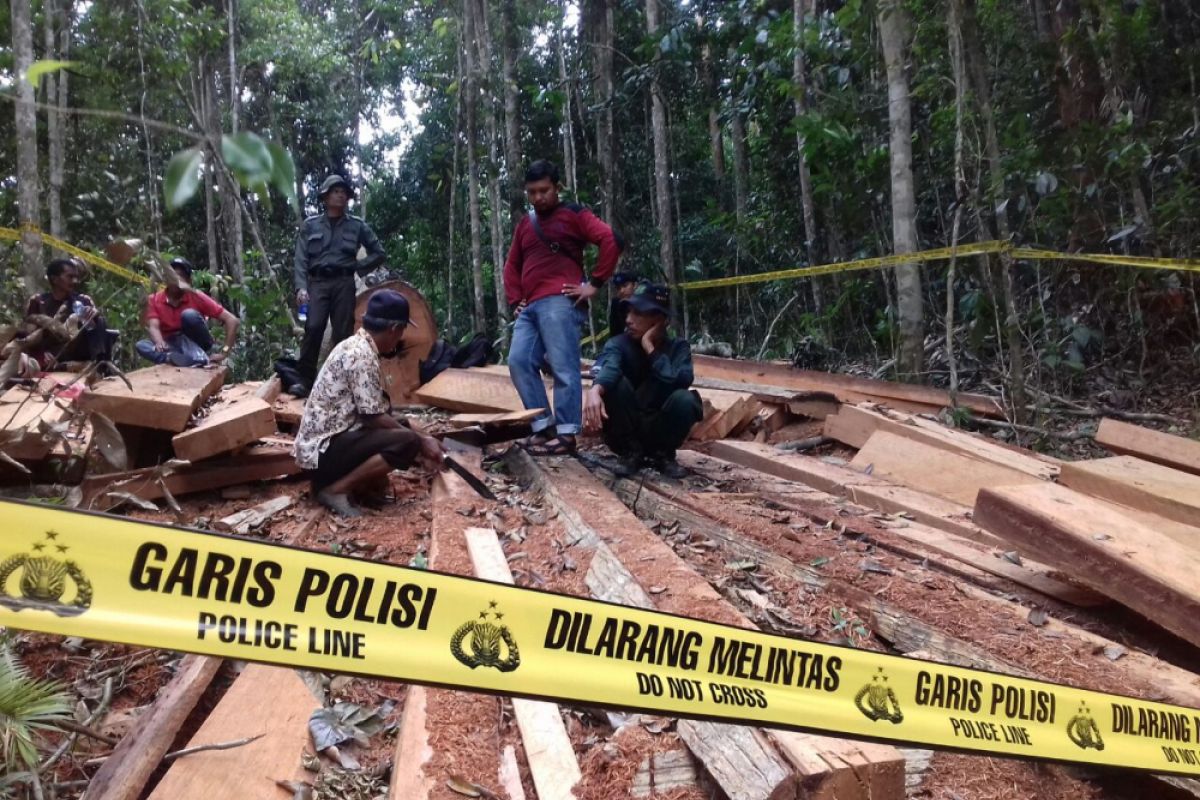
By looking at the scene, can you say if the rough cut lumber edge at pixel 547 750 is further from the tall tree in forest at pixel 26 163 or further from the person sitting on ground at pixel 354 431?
the tall tree in forest at pixel 26 163

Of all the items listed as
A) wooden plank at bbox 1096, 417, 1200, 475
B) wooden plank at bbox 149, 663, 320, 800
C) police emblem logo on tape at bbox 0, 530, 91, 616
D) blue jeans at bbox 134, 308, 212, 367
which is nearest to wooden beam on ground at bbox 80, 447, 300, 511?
wooden plank at bbox 149, 663, 320, 800

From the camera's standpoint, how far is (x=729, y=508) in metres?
4.45

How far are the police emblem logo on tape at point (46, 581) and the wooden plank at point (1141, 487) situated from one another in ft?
13.8

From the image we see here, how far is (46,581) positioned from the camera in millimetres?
1524

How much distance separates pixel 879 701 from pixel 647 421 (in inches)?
130

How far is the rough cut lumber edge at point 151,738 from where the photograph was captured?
222 cm

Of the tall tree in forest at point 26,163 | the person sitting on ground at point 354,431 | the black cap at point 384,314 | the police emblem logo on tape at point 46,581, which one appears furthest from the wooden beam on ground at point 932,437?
the tall tree in forest at point 26,163

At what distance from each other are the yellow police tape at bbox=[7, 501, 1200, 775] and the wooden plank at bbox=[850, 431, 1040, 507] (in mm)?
2699

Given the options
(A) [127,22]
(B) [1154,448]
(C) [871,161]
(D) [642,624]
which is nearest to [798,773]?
(D) [642,624]

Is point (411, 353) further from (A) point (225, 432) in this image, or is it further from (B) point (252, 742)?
(B) point (252, 742)

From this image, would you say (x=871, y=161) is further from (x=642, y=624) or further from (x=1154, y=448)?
(x=642, y=624)

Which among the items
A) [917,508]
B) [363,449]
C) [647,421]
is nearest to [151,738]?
[363,449]

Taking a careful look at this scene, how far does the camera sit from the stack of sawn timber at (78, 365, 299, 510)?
4.68m

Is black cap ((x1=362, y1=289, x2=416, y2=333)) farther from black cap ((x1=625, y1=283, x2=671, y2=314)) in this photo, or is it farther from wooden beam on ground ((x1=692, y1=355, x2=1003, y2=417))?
wooden beam on ground ((x1=692, y1=355, x2=1003, y2=417))
